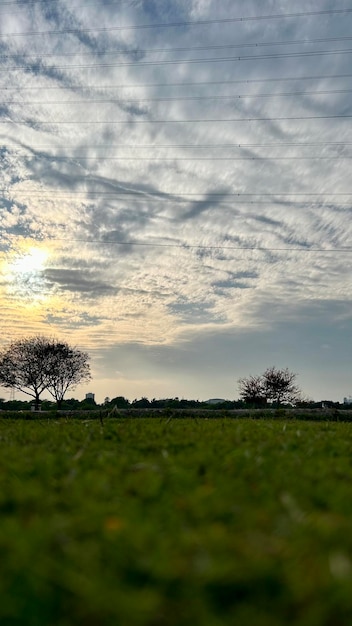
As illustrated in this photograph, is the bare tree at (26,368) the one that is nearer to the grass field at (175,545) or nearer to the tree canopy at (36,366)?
the tree canopy at (36,366)

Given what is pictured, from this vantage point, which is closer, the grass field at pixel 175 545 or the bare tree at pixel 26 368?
the grass field at pixel 175 545

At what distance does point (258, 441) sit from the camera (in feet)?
13.8

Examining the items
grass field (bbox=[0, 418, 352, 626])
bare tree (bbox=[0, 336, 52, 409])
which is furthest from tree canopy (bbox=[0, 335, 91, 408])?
grass field (bbox=[0, 418, 352, 626])

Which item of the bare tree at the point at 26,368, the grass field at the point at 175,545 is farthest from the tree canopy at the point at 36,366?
the grass field at the point at 175,545

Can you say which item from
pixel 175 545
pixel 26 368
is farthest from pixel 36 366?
pixel 175 545

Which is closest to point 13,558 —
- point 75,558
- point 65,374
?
point 75,558

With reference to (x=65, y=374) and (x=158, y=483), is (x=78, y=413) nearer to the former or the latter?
(x=158, y=483)

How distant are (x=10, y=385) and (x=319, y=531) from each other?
161ft

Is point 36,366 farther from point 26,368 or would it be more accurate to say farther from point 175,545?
point 175,545

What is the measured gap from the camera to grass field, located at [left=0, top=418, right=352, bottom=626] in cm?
125

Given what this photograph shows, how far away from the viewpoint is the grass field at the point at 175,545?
4.12 ft

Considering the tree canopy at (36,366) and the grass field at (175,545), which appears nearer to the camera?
the grass field at (175,545)

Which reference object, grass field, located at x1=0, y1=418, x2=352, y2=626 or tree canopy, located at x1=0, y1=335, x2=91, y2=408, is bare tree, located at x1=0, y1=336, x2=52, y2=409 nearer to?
tree canopy, located at x1=0, y1=335, x2=91, y2=408

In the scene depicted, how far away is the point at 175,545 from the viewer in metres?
1.56
